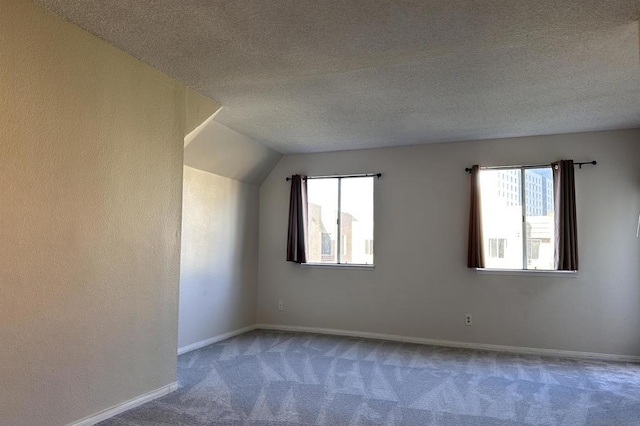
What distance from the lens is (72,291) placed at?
8.66 ft

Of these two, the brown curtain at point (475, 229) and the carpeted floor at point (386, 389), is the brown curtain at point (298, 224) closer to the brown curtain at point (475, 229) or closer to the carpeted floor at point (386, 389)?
the carpeted floor at point (386, 389)

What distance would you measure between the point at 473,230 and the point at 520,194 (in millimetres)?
696

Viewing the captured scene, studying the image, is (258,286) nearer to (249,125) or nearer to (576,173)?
(249,125)

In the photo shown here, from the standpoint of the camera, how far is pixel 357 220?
19.0 ft

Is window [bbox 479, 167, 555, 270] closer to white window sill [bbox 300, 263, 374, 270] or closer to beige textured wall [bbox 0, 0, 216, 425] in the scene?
white window sill [bbox 300, 263, 374, 270]

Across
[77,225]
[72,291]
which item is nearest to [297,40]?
[77,225]

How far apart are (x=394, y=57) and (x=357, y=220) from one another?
3.02 metres

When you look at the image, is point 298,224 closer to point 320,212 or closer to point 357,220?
point 320,212

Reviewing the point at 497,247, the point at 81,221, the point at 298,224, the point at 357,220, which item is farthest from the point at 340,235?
the point at 81,221

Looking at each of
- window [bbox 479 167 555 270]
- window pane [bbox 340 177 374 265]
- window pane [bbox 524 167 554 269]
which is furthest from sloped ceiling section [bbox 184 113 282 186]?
window pane [bbox 524 167 554 269]

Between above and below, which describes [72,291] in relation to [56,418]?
above

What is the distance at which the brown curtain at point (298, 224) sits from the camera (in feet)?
19.0

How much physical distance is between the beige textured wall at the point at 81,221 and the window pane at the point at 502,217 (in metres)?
3.55

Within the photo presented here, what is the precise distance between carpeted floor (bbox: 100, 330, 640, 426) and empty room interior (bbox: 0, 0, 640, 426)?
0.03m
